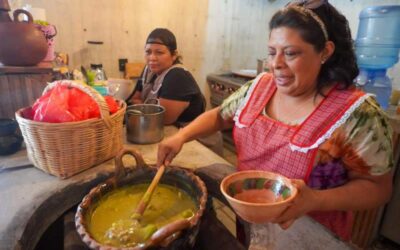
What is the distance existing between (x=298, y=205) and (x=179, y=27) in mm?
2883

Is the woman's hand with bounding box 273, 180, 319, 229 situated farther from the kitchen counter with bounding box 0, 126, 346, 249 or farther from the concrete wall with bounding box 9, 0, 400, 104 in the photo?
the concrete wall with bounding box 9, 0, 400, 104

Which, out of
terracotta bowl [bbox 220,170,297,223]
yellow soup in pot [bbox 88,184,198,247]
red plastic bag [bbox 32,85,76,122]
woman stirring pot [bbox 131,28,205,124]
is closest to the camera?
terracotta bowl [bbox 220,170,297,223]

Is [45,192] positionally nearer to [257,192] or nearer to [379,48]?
[257,192]

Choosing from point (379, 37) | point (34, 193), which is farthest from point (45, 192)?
point (379, 37)

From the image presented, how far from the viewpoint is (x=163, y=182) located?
3.61 ft

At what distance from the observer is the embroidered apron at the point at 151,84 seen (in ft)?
6.99

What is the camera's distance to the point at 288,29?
0.92m

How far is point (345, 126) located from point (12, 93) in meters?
1.60

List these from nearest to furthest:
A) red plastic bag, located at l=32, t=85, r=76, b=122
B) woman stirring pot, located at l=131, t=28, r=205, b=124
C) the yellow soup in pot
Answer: the yellow soup in pot, red plastic bag, located at l=32, t=85, r=76, b=122, woman stirring pot, located at l=131, t=28, r=205, b=124

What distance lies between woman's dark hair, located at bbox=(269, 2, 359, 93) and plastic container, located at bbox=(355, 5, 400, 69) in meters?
1.56

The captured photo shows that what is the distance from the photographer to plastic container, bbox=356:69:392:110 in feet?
7.04

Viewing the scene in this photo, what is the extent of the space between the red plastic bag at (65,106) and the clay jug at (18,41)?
17.6 inches

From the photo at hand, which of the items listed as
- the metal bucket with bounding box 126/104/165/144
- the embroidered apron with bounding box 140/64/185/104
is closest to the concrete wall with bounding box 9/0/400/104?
the embroidered apron with bounding box 140/64/185/104

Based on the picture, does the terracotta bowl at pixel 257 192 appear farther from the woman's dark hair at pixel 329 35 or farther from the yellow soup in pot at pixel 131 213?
the woman's dark hair at pixel 329 35
